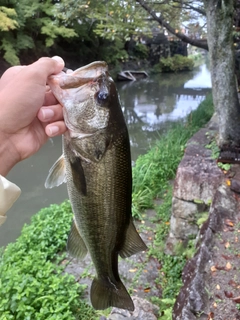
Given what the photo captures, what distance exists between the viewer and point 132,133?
12.2 metres

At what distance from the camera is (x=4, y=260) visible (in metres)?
4.35

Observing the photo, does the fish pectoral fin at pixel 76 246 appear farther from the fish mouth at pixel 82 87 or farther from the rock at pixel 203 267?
the rock at pixel 203 267

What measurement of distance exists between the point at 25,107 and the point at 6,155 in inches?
13.1

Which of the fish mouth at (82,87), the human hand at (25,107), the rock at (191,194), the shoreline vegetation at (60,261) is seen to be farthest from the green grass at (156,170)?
the fish mouth at (82,87)

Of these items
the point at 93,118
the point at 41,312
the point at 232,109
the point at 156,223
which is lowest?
the point at 156,223

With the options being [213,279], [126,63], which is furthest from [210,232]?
[126,63]

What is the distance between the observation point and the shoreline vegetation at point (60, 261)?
130 inches

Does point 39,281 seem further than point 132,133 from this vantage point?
No

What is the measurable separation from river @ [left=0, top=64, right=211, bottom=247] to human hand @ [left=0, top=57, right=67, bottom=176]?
4.28 meters

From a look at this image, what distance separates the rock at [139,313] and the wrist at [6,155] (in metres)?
1.91

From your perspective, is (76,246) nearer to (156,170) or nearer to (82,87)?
(82,87)

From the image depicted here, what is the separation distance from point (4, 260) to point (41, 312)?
1.40 meters

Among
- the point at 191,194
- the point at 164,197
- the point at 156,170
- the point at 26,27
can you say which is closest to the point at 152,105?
the point at 26,27

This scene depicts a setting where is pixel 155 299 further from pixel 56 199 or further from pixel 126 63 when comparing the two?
pixel 126 63
